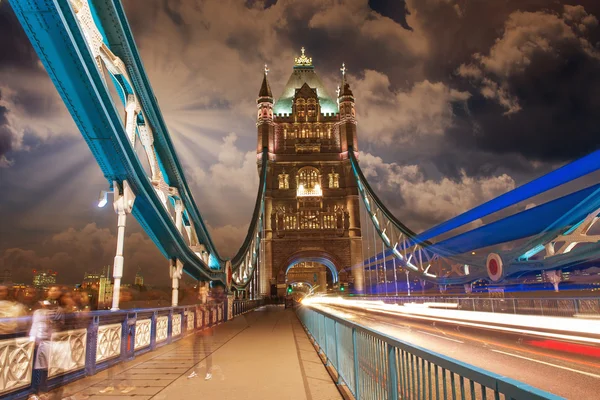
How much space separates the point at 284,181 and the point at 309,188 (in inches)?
151

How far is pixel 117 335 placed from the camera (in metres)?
7.79

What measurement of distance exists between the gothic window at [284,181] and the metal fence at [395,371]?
52.2 metres

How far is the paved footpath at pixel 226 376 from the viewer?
5426 mm

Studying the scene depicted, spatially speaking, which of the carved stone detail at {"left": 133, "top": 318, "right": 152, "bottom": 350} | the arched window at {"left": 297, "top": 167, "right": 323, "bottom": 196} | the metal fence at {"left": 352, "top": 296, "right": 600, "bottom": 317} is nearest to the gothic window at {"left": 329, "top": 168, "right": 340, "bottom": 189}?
A: the arched window at {"left": 297, "top": 167, "right": 323, "bottom": 196}

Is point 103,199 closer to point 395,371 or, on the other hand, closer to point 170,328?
point 170,328

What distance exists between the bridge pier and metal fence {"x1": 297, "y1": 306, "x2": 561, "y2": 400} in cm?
472

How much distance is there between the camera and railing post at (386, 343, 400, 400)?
327 centimetres

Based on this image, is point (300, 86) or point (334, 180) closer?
point (334, 180)

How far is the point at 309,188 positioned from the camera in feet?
191

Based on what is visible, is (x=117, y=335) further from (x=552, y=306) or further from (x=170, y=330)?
(x=552, y=306)

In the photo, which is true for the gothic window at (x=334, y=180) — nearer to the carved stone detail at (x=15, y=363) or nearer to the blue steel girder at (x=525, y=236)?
the blue steel girder at (x=525, y=236)

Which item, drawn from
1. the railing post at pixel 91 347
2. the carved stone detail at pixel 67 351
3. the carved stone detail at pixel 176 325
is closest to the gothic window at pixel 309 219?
the carved stone detail at pixel 176 325

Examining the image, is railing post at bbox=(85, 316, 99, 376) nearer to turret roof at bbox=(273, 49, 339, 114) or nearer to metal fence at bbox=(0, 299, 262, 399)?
metal fence at bbox=(0, 299, 262, 399)

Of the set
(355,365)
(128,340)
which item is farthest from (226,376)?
(128,340)
